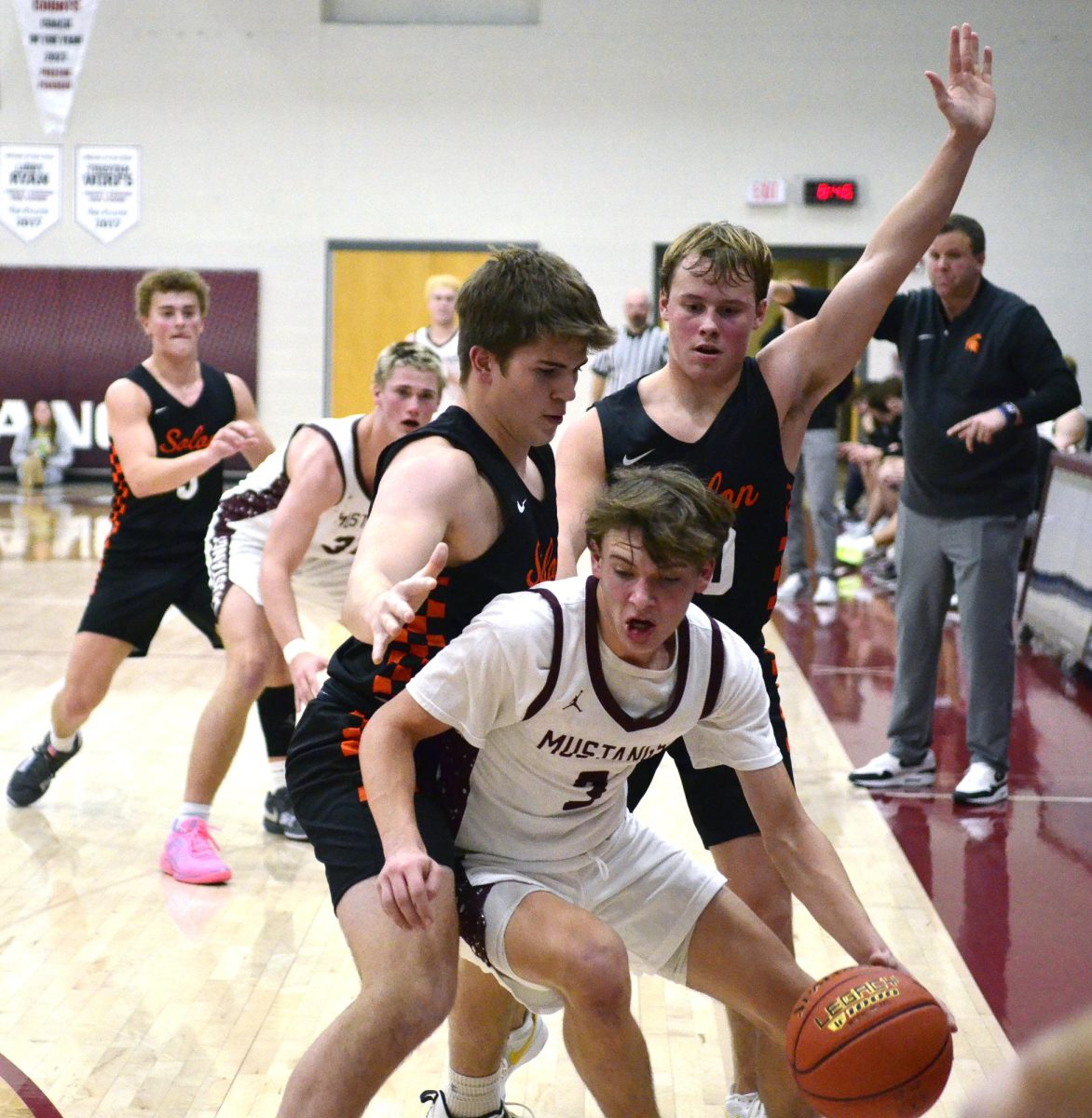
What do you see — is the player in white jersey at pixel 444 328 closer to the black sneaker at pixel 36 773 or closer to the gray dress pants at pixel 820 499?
the gray dress pants at pixel 820 499

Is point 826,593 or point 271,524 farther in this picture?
point 826,593

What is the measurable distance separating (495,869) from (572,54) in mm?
12735

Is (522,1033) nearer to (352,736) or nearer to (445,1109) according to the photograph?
(445,1109)

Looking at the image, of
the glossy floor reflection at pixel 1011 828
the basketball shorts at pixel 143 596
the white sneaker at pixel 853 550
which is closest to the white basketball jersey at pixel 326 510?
the basketball shorts at pixel 143 596

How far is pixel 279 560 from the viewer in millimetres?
3750

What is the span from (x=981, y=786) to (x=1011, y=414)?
1240 millimetres

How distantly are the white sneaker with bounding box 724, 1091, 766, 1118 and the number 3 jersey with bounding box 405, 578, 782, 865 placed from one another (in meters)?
0.70

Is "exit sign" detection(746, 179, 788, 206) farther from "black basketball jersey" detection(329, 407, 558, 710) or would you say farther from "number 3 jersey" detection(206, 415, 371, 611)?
"black basketball jersey" detection(329, 407, 558, 710)

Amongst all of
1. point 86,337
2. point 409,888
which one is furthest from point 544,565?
point 86,337

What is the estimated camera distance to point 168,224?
14484 millimetres

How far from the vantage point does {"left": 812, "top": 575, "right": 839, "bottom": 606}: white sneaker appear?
8.98m

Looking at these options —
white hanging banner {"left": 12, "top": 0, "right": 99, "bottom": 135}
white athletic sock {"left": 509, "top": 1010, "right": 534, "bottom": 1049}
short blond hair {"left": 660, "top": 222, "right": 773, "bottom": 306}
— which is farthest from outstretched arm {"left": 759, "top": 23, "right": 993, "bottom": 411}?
white hanging banner {"left": 12, "top": 0, "right": 99, "bottom": 135}

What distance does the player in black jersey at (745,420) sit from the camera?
276cm

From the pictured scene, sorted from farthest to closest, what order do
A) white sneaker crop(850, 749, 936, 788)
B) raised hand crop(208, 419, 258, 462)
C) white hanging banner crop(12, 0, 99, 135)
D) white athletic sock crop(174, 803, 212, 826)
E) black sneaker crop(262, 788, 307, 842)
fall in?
1. white hanging banner crop(12, 0, 99, 135)
2. white sneaker crop(850, 749, 936, 788)
3. black sneaker crop(262, 788, 307, 842)
4. white athletic sock crop(174, 803, 212, 826)
5. raised hand crop(208, 419, 258, 462)
